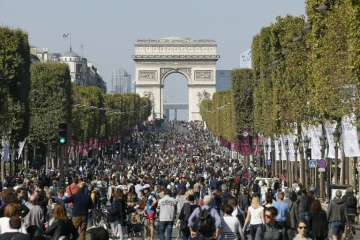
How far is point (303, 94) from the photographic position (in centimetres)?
5525

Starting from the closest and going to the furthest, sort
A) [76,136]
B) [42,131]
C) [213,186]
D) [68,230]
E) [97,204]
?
[68,230]
[97,204]
[213,186]
[42,131]
[76,136]

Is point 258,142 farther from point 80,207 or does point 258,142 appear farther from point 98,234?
point 98,234

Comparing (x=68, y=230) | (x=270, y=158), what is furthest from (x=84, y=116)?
(x=68, y=230)

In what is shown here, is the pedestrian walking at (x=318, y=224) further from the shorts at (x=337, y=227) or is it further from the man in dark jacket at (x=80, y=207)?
the man in dark jacket at (x=80, y=207)

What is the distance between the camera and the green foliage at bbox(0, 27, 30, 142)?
64.6m

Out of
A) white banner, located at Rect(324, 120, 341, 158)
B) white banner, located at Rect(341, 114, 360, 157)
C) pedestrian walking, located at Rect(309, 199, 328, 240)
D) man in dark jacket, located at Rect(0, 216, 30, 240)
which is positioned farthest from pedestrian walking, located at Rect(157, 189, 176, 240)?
white banner, located at Rect(324, 120, 341, 158)

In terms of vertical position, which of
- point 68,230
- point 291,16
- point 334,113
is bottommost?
point 68,230

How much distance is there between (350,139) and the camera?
1692 inches

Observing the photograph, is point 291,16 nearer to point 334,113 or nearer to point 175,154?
point 334,113

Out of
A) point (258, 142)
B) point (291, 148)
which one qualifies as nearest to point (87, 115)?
point (258, 142)

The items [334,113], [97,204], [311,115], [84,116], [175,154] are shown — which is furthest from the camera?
[175,154]

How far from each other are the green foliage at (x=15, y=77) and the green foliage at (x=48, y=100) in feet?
43.6

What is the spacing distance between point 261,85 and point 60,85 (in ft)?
57.8

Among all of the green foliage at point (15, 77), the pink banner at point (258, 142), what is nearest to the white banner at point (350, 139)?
the green foliage at point (15, 77)
